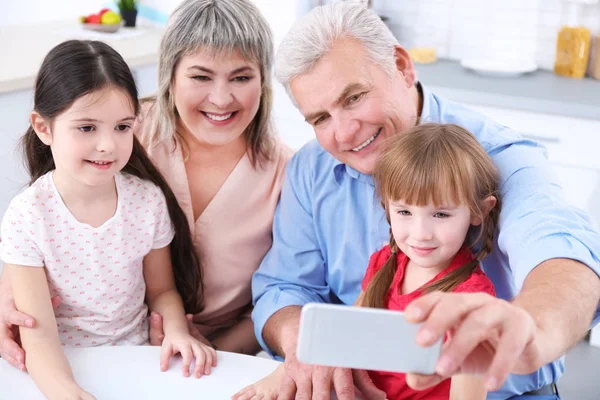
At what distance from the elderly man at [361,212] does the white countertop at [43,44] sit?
1.16 metres

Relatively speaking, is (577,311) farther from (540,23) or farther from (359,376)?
(540,23)

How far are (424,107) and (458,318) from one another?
99 cm

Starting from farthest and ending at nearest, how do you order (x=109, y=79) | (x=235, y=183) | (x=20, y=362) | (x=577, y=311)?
(x=235, y=183) < (x=109, y=79) < (x=20, y=362) < (x=577, y=311)

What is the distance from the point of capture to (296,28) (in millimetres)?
1616

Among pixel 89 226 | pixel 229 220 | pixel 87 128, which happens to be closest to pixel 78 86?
pixel 87 128

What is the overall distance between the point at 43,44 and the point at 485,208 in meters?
2.13

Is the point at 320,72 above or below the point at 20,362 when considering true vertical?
above

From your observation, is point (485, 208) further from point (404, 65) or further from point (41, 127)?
point (41, 127)

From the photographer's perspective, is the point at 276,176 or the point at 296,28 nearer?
the point at 296,28

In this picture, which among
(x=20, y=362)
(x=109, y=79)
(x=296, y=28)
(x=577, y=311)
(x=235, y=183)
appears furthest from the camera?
(x=235, y=183)

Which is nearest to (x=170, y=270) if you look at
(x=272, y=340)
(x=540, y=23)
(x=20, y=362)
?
(x=272, y=340)

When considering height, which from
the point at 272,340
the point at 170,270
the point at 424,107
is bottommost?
the point at 272,340

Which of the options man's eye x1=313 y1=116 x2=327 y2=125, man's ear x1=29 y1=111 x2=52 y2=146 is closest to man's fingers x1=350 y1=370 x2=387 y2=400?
man's eye x1=313 y1=116 x2=327 y2=125

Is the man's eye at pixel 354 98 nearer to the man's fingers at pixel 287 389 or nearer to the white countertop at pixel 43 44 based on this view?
the man's fingers at pixel 287 389
